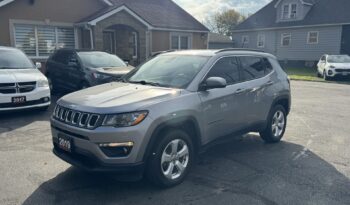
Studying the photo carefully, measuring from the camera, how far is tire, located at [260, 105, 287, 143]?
599cm

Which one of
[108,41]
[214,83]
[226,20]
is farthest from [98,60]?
[226,20]

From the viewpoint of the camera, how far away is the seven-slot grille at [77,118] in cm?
371

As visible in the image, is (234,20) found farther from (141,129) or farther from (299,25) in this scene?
(141,129)

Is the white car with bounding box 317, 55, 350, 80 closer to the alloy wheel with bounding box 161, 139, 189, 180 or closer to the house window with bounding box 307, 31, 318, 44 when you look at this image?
the house window with bounding box 307, 31, 318, 44

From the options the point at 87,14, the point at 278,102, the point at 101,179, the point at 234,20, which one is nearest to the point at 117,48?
the point at 87,14

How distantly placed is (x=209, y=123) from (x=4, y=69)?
6435mm

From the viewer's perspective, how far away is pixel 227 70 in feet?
16.7

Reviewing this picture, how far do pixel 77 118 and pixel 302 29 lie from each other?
96.4ft

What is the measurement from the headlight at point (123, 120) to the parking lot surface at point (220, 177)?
0.65m

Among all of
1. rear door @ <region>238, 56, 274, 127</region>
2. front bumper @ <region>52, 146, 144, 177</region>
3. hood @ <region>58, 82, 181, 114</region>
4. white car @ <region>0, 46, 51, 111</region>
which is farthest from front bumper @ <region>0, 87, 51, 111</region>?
rear door @ <region>238, 56, 274, 127</region>

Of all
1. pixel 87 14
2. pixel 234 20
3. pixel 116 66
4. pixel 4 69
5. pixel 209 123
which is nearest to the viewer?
pixel 209 123

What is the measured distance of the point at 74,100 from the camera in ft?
13.6

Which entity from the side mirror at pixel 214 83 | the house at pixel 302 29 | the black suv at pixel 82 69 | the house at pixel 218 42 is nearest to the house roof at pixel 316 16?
the house at pixel 302 29

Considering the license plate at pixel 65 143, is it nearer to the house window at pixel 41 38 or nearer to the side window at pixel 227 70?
the side window at pixel 227 70
